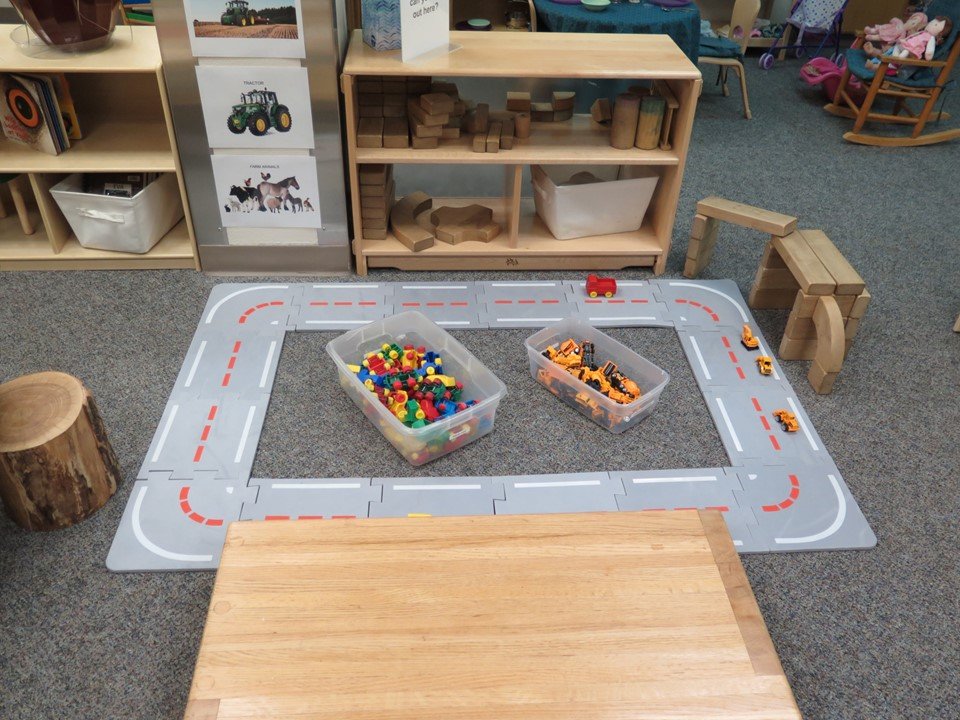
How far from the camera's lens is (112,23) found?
268 cm

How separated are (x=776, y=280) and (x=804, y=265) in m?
0.28

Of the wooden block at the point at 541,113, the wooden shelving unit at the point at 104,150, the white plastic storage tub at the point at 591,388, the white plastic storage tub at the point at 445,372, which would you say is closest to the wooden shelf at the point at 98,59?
the wooden shelving unit at the point at 104,150

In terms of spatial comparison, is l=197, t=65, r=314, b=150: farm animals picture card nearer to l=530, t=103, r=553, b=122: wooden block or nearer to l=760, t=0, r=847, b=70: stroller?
l=530, t=103, r=553, b=122: wooden block

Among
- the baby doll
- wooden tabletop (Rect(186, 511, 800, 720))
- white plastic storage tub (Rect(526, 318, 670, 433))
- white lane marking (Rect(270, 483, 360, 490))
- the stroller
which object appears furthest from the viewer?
the stroller

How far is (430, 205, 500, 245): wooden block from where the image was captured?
3.08m

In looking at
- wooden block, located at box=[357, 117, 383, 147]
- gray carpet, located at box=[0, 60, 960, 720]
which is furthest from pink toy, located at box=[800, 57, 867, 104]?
wooden block, located at box=[357, 117, 383, 147]

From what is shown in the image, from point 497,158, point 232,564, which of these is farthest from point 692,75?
point 232,564

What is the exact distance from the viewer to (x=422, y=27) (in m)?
2.65

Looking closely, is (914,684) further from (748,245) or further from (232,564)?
(748,245)

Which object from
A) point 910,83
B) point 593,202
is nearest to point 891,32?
point 910,83

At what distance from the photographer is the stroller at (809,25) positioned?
5.18 m

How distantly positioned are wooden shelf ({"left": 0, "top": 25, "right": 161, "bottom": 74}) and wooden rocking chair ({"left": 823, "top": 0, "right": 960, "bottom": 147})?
11.9ft

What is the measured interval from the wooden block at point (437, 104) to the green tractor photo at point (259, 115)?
0.48 meters

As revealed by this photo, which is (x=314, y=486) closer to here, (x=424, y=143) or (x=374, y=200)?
(x=374, y=200)
